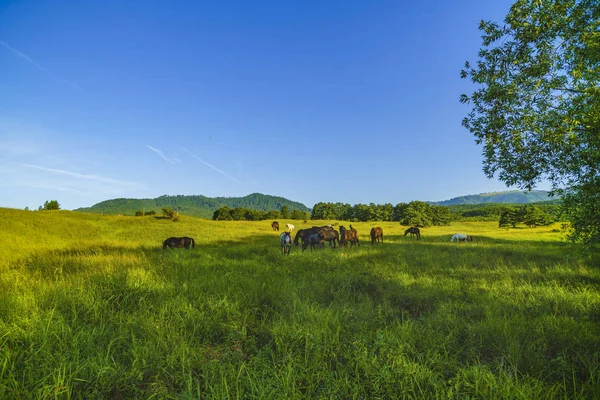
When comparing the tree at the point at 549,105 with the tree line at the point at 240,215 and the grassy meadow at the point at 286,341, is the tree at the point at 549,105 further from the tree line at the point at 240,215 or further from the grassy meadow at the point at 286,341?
the tree line at the point at 240,215

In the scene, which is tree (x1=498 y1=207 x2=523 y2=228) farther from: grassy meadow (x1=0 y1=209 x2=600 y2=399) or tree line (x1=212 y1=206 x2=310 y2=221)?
grassy meadow (x1=0 y1=209 x2=600 y2=399)

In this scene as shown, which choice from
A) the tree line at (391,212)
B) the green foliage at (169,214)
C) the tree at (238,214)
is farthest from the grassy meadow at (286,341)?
the tree at (238,214)

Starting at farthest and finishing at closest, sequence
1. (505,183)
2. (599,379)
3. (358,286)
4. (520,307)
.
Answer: (505,183)
(358,286)
(520,307)
(599,379)

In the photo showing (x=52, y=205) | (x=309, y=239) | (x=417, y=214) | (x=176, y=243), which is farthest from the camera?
(x=417, y=214)

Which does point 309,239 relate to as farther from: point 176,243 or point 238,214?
point 238,214

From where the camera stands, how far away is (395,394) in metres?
3.14

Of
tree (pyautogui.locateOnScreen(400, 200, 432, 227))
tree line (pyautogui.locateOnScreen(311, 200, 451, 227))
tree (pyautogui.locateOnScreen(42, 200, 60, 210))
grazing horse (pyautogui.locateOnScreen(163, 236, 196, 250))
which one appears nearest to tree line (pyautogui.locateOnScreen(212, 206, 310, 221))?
tree line (pyautogui.locateOnScreen(311, 200, 451, 227))

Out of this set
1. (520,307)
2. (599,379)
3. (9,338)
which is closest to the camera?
(599,379)

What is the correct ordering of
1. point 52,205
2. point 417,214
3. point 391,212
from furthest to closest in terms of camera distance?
point 391,212 < point 417,214 < point 52,205

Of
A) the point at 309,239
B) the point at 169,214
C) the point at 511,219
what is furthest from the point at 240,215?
the point at 309,239

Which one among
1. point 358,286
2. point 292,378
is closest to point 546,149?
point 358,286

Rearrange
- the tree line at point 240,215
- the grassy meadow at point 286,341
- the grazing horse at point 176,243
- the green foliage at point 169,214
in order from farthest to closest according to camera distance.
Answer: the tree line at point 240,215
the green foliage at point 169,214
the grazing horse at point 176,243
the grassy meadow at point 286,341

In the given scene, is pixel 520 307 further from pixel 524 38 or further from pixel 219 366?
pixel 524 38

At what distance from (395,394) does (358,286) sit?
5020mm
